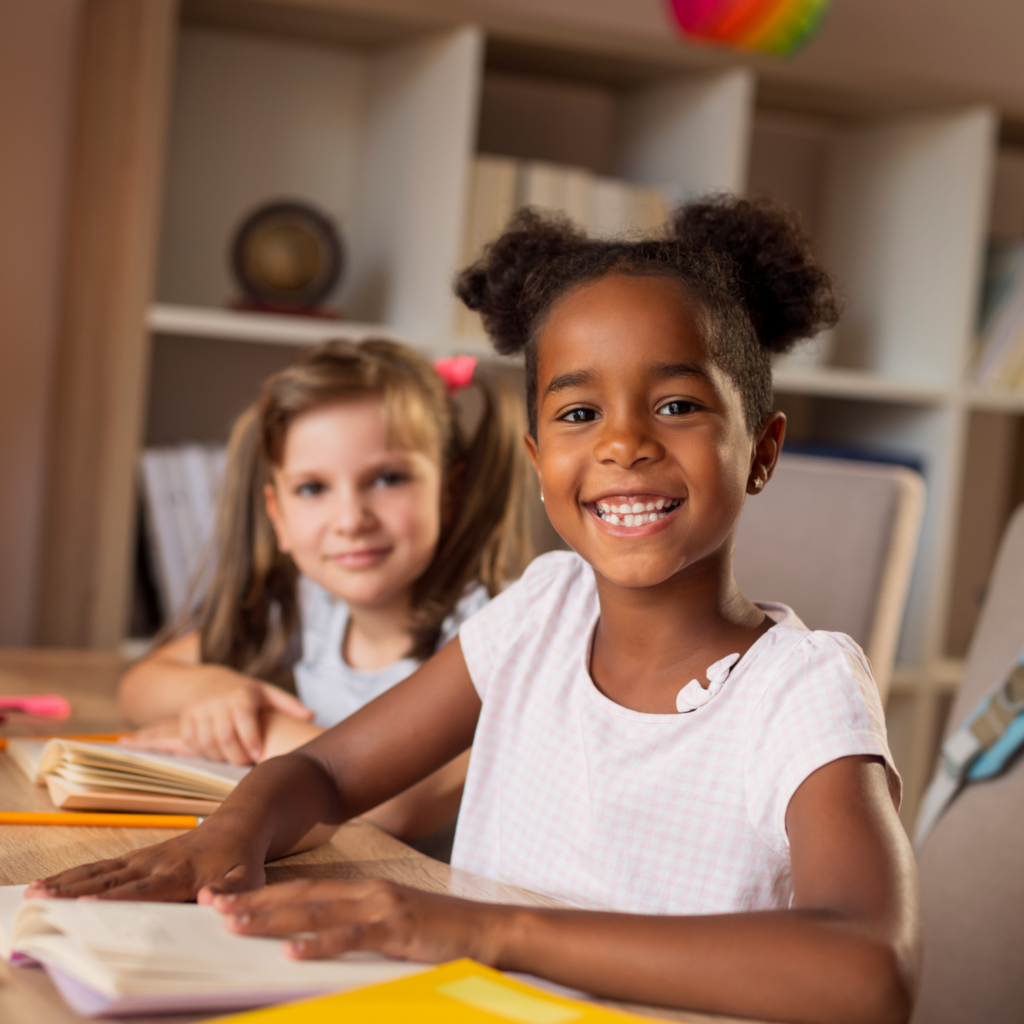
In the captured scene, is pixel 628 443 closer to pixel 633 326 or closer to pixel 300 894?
pixel 633 326

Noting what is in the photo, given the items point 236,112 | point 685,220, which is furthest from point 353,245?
point 685,220

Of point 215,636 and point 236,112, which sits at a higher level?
point 236,112

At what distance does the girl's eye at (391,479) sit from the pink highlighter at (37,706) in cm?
39

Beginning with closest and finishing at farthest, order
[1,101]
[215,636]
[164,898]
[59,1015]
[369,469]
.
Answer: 1. [59,1015]
2. [164,898]
3. [369,469]
4. [215,636]
5. [1,101]

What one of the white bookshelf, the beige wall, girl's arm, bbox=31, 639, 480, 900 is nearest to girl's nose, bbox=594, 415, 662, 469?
girl's arm, bbox=31, 639, 480, 900

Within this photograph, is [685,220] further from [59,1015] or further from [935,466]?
[935,466]

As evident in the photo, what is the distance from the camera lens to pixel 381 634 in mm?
1365

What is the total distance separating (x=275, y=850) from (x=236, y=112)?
5.11 feet

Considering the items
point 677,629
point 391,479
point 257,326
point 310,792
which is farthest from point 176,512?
point 677,629

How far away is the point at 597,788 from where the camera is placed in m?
0.85

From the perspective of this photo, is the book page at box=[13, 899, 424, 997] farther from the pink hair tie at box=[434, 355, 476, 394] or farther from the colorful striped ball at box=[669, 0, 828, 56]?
the colorful striped ball at box=[669, 0, 828, 56]

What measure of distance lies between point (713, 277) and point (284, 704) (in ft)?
1.90

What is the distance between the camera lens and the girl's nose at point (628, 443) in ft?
2.63

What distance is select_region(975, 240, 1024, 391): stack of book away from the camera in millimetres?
2172
